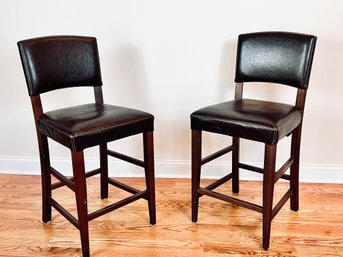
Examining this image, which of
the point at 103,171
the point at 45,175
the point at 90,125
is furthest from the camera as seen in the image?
the point at 103,171

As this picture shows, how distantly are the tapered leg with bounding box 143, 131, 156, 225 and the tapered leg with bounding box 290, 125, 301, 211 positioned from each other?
707 millimetres

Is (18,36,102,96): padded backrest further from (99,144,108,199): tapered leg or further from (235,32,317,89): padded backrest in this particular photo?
(235,32,317,89): padded backrest

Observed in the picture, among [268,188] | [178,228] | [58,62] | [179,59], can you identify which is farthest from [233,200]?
[58,62]

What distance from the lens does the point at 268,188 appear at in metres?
1.57

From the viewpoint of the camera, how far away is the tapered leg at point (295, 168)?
1806 millimetres

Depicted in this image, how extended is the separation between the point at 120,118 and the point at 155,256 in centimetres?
63

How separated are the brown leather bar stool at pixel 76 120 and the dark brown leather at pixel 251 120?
27 centimetres

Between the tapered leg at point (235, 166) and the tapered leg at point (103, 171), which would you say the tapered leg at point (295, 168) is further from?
the tapered leg at point (103, 171)

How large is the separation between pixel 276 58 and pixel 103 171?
1.09 meters

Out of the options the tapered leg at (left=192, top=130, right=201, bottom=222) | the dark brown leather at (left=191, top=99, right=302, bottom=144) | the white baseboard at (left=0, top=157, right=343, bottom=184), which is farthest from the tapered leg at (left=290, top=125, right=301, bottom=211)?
the tapered leg at (left=192, top=130, right=201, bottom=222)

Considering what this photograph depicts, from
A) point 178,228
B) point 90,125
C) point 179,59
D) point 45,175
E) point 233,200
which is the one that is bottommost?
point 178,228

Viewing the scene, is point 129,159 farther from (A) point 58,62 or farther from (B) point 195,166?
(A) point 58,62

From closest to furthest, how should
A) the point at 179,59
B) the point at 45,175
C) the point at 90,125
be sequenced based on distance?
the point at 90,125, the point at 45,175, the point at 179,59

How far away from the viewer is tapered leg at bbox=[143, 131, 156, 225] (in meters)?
1.70
